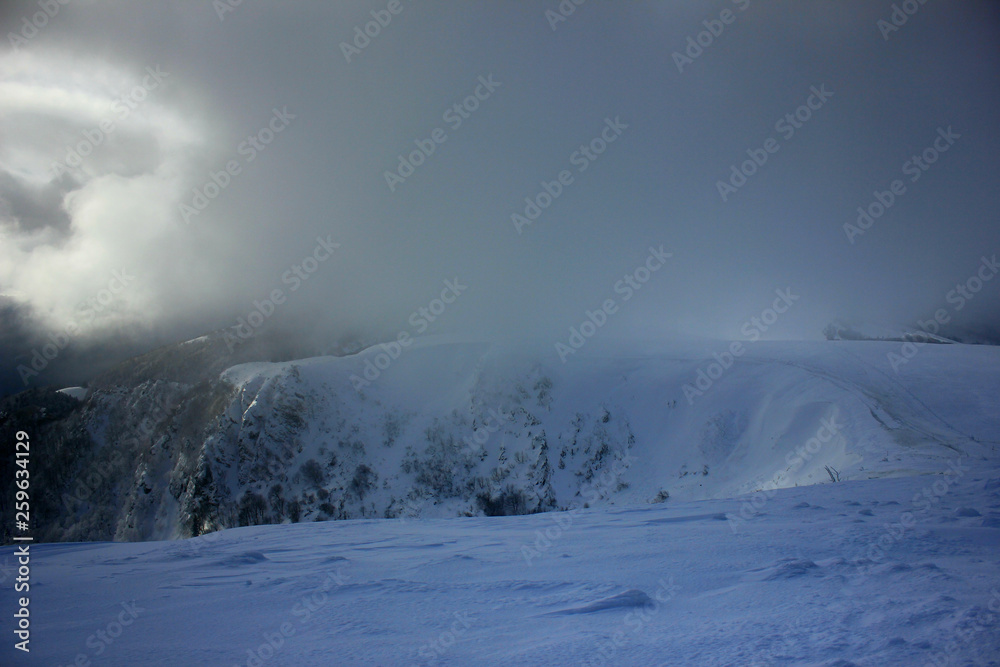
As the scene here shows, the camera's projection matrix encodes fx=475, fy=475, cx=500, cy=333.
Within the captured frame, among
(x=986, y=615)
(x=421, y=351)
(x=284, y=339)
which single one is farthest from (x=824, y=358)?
(x=284, y=339)

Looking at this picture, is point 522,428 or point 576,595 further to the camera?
point 522,428

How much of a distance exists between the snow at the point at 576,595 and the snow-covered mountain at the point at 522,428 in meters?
15.4

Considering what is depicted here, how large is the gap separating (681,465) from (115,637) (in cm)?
3102

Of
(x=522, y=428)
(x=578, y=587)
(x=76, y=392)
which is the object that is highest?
(x=76, y=392)

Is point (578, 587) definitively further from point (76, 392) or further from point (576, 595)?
point (76, 392)

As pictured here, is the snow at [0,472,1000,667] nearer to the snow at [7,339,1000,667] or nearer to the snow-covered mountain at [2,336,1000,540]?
the snow at [7,339,1000,667]

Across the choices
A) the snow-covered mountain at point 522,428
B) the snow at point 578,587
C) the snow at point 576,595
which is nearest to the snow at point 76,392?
the snow-covered mountain at point 522,428

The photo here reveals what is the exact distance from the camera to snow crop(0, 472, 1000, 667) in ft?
10.7

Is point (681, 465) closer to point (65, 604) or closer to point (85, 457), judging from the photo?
point (65, 604)

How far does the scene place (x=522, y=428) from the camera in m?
38.1

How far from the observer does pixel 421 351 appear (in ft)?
157

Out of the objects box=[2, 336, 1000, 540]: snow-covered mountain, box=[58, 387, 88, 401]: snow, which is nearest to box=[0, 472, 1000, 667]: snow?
box=[2, 336, 1000, 540]: snow-covered mountain

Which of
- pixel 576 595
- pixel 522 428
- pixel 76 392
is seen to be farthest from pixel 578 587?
pixel 76 392

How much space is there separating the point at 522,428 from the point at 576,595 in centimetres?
3392
